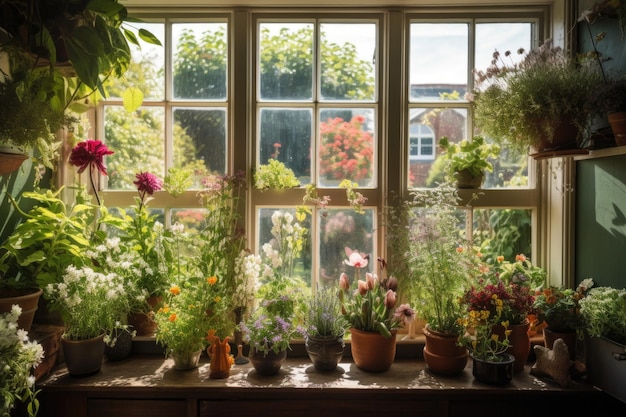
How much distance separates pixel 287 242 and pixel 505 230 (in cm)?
124

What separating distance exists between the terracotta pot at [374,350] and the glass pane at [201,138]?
3.93 ft

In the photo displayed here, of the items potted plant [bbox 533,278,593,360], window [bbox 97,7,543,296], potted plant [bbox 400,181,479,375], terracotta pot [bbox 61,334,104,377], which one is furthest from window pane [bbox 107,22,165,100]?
potted plant [bbox 533,278,593,360]

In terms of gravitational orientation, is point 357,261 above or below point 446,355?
above

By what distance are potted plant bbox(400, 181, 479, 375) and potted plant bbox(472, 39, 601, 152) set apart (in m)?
0.41

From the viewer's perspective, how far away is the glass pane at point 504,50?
2504mm

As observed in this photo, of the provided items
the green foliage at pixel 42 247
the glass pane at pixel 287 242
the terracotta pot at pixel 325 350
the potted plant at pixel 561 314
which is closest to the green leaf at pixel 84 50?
the green foliage at pixel 42 247

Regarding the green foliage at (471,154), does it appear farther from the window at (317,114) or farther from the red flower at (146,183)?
the red flower at (146,183)

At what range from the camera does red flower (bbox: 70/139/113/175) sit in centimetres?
216

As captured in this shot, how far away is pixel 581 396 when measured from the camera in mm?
1939

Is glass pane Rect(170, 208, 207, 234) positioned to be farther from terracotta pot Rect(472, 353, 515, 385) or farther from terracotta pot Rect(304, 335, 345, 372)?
terracotta pot Rect(472, 353, 515, 385)

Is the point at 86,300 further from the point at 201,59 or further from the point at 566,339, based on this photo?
the point at 566,339

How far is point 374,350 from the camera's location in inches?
82.7

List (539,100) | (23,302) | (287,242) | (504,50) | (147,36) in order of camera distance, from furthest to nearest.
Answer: (504,50), (287,242), (539,100), (147,36), (23,302)

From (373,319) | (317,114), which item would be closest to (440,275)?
(373,319)
